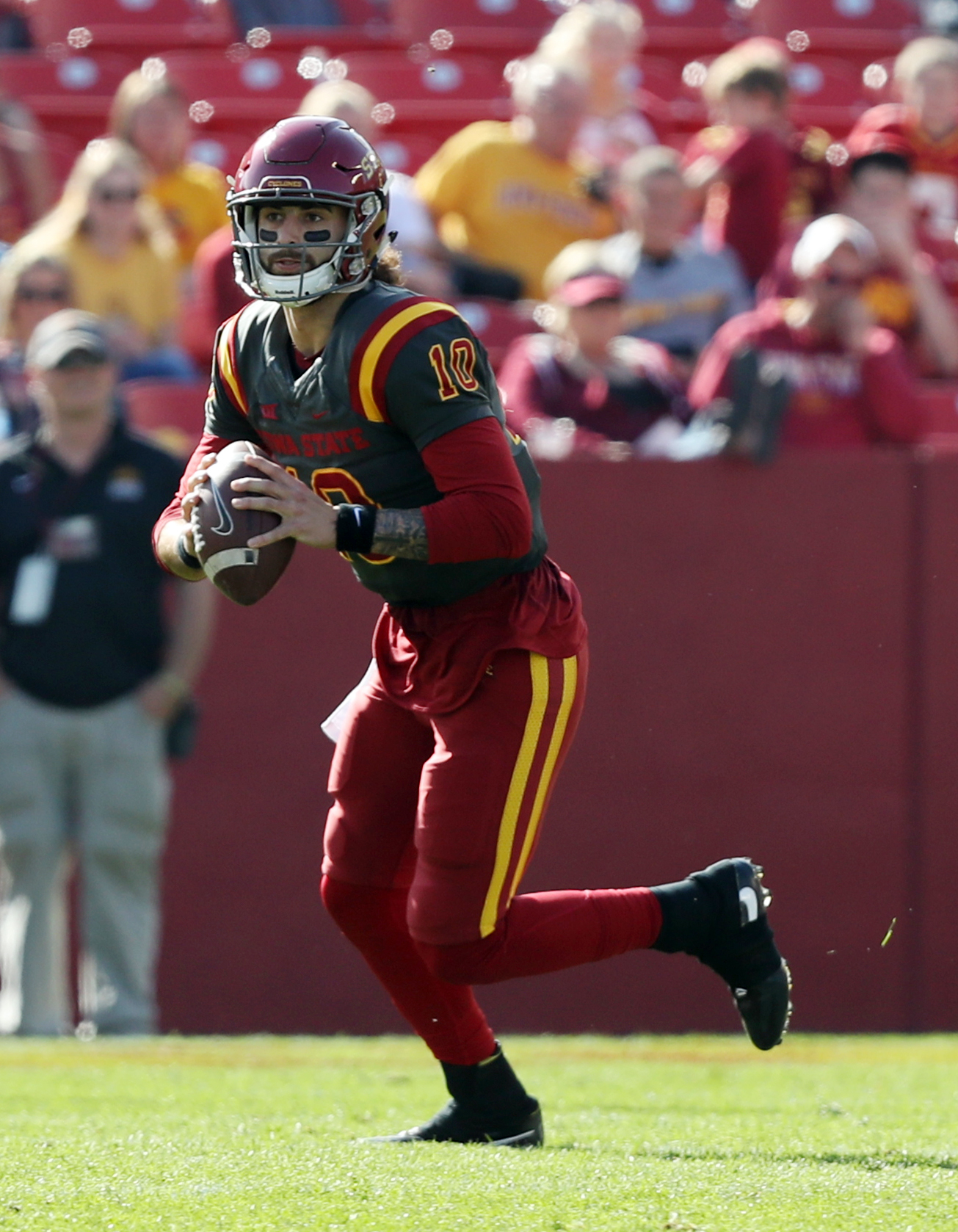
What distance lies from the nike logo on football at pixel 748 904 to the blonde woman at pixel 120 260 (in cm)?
441

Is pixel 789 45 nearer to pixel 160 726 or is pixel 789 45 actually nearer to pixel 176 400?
pixel 176 400

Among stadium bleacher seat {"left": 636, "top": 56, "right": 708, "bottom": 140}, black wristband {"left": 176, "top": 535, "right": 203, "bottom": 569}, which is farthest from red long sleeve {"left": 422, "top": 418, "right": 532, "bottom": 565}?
stadium bleacher seat {"left": 636, "top": 56, "right": 708, "bottom": 140}

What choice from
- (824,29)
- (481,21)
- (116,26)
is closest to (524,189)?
(481,21)

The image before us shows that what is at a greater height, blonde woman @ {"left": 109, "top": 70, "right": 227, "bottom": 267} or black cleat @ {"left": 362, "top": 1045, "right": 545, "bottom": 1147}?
blonde woman @ {"left": 109, "top": 70, "right": 227, "bottom": 267}

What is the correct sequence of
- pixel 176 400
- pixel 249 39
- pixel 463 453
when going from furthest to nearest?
1. pixel 249 39
2. pixel 176 400
3. pixel 463 453

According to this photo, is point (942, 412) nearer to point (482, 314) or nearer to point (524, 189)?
point (482, 314)

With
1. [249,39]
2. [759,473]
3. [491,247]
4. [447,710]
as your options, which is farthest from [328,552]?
[249,39]

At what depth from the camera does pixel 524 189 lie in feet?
30.8

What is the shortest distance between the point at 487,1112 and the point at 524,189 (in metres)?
5.71

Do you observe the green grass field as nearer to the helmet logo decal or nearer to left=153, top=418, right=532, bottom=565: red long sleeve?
left=153, top=418, right=532, bottom=565: red long sleeve

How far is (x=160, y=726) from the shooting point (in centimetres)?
739

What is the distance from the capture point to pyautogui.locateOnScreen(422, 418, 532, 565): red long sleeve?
12.9 feet

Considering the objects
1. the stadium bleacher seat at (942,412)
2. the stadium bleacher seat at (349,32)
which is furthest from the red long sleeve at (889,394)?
the stadium bleacher seat at (349,32)

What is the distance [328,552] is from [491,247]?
2342 millimetres
